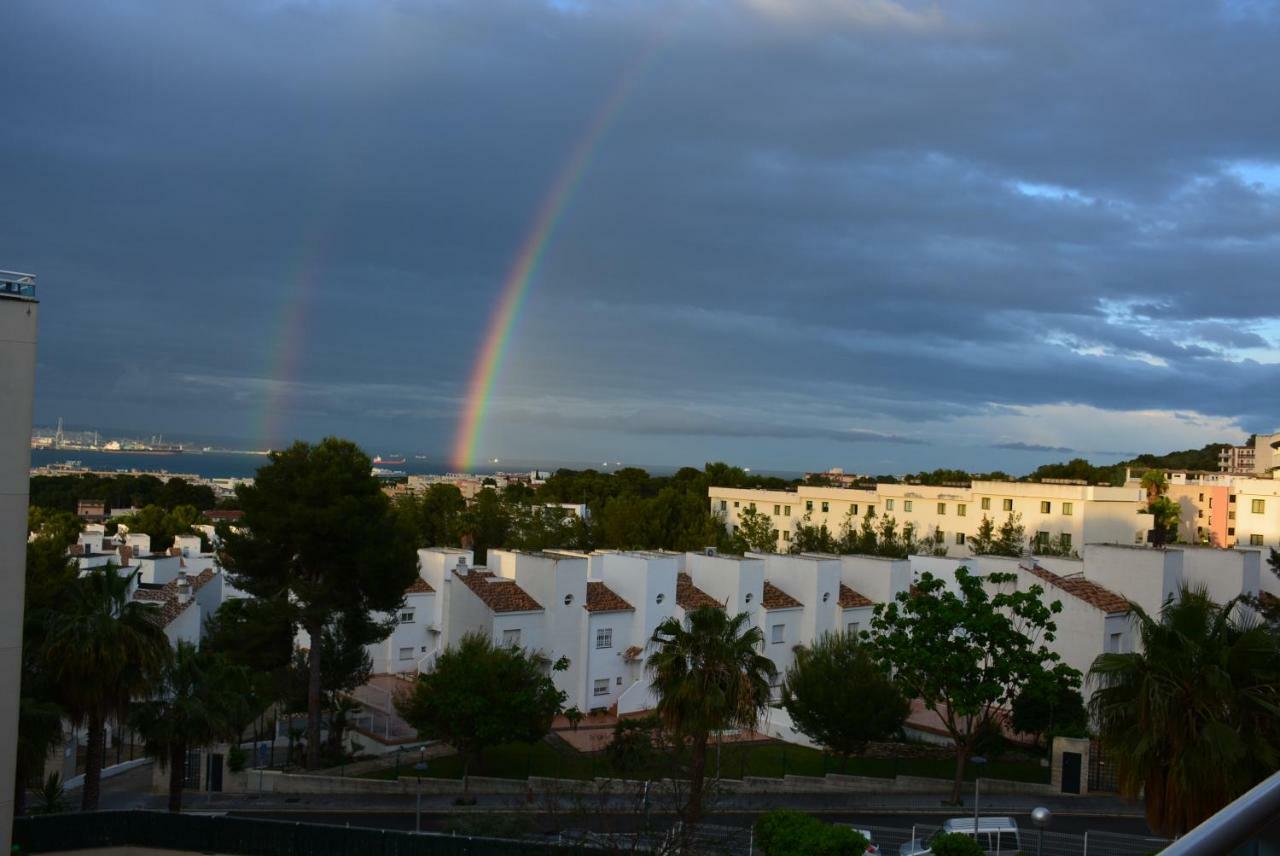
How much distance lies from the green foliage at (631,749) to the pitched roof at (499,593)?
11411mm

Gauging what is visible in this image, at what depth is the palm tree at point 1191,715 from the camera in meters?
15.3

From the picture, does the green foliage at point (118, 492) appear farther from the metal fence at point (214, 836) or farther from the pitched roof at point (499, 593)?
the metal fence at point (214, 836)

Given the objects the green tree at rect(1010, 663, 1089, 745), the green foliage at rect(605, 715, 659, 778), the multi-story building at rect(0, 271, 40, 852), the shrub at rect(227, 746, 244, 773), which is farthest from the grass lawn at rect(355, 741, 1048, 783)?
the multi-story building at rect(0, 271, 40, 852)

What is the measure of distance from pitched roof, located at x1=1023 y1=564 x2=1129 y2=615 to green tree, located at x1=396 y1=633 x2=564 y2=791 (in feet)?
61.6

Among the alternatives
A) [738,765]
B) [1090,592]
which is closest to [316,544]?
[738,765]

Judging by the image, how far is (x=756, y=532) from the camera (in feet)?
255

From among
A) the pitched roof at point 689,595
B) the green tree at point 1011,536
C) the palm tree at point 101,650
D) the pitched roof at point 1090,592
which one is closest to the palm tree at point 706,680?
the palm tree at point 101,650

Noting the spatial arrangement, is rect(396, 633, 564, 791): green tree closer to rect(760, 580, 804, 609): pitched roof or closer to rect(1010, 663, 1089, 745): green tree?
rect(1010, 663, 1089, 745): green tree

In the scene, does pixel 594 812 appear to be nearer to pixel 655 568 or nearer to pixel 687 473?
pixel 655 568

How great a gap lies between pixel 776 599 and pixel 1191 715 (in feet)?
105

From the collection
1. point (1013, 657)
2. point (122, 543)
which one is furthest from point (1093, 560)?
point (122, 543)

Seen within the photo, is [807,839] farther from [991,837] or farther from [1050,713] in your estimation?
[1050,713]

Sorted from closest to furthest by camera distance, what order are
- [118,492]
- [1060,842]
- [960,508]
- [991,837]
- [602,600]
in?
[991,837]
[1060,842]
[602,600]
[960,508]
[118,492]

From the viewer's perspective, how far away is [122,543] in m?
66.3
